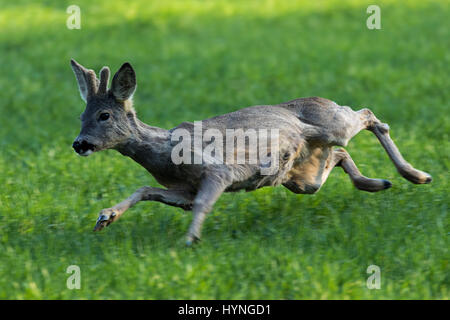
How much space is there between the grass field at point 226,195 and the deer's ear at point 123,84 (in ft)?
3.57

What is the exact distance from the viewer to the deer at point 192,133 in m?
5.81

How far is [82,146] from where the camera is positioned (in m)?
5.70

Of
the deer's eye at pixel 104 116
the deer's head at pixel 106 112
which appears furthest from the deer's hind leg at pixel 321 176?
the deer's eye at pixel 104 116

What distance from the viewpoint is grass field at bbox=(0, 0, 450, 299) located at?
5.39 metres

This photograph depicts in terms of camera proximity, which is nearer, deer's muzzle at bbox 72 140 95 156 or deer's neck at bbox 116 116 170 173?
deer's muzzle at bbox 72 140 95 156

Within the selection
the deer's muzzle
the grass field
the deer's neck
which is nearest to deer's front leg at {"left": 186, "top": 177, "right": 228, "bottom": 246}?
the grass field

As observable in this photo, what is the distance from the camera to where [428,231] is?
6.11 meters

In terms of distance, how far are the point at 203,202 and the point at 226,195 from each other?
1.45 metres

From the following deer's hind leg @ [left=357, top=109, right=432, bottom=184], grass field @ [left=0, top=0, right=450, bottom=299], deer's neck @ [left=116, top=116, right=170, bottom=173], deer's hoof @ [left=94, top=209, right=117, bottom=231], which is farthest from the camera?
deer's hind leg @ [left=357, top=109, right=432, bottom=184]

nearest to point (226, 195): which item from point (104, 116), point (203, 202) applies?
point (203, 202)

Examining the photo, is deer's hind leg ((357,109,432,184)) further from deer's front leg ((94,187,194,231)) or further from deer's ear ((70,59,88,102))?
deer's ear ((70,59,88,102))

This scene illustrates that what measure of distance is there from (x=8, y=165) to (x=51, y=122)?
7.45ft
